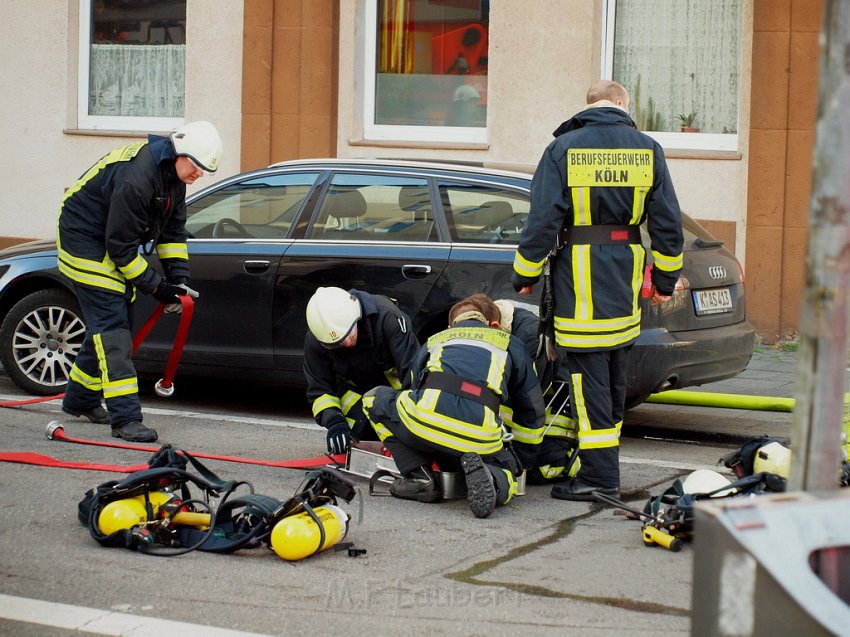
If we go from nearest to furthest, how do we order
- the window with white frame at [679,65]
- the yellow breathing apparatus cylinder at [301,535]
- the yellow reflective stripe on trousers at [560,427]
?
the yellow breathing apparatus cylinder at [301,535] → the yellow reflective stripe on trousers at [560,427] → the window with white frame at [679,65]

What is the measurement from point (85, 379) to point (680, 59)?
7070mm

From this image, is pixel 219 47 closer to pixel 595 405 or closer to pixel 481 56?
pixel 481 56

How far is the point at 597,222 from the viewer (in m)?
5.77

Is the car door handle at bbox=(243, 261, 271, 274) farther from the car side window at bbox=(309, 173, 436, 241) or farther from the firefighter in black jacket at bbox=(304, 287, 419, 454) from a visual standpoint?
the firefighter in black jacket at bbox=(304, 287, 419, 454)

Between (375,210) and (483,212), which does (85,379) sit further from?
(483,212)

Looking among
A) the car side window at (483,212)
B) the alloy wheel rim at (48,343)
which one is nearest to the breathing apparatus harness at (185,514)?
the car side window at (483,212)

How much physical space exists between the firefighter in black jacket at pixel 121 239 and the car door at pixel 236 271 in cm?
47

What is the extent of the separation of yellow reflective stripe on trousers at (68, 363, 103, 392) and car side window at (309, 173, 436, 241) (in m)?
1.46

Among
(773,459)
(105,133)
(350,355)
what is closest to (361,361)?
(350,355)

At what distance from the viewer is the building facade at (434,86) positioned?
1135cm

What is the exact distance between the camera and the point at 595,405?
5.79 meters

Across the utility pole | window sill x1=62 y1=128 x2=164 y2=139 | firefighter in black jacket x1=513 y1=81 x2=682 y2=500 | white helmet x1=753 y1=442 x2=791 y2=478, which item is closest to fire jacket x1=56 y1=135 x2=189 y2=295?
firefighter in black jacket x1=513 y1=81 x2=682 y2=500

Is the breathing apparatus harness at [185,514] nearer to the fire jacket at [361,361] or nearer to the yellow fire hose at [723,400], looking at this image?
the fire jacket at [361,361]

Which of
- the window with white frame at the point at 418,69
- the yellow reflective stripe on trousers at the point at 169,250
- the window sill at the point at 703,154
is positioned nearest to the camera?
the yellow reflective stripe on trousers at the point at 169,250
